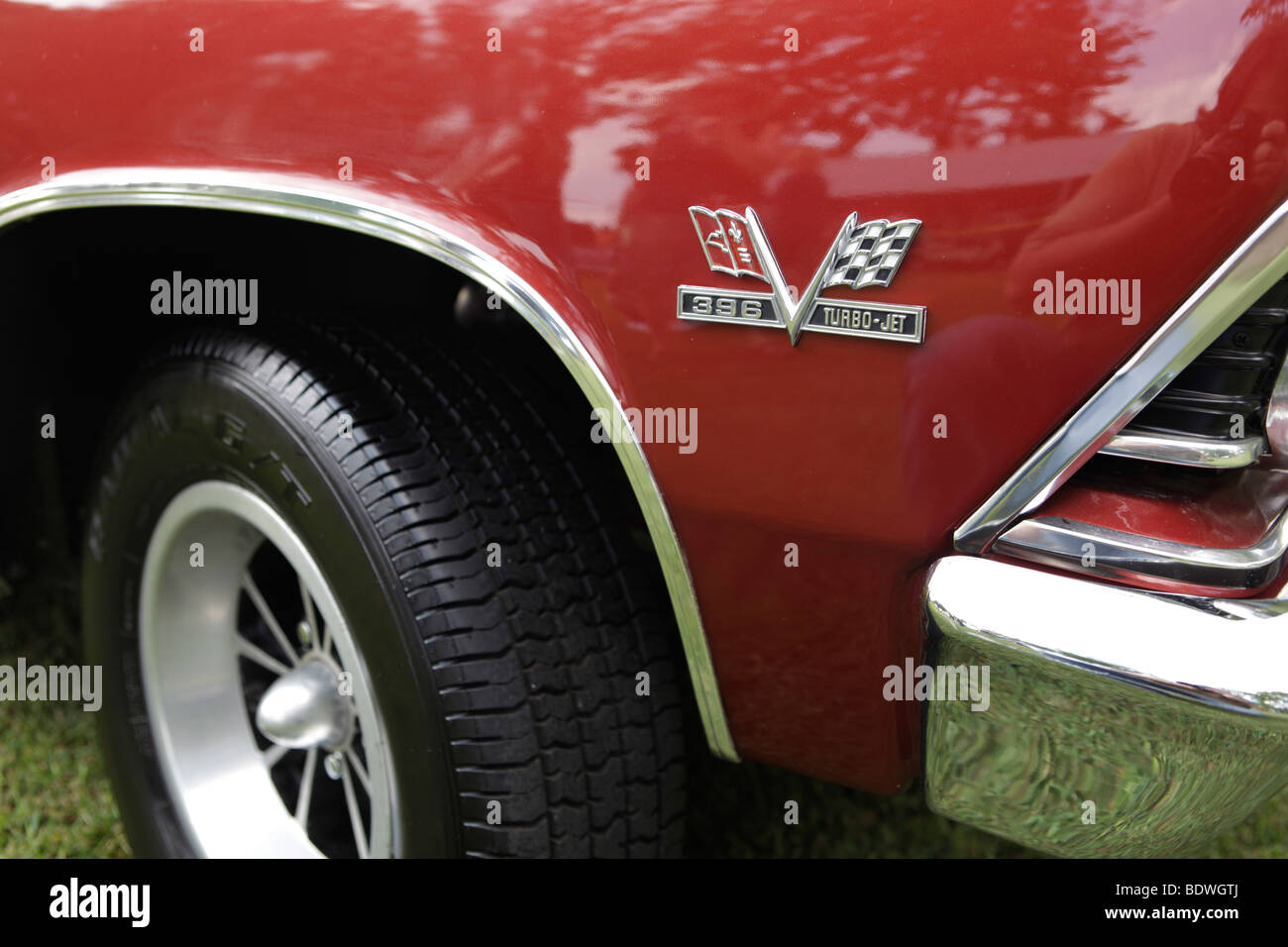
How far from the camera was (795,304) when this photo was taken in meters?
1.03

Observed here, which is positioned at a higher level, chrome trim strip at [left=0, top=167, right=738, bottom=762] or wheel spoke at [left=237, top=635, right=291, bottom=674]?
chrome trim strip at [left=0, top=167, right=738, bottom=762]

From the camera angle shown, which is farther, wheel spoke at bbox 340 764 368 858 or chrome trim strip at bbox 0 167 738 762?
wheel spoke at bbox 340 764 368 858

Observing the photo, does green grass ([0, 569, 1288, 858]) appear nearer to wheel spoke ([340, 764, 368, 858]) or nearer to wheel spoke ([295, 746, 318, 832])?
wheel spoke ([295, 746, 318, 832])

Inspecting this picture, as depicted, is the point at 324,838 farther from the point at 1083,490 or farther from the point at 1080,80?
the point at 1080,80

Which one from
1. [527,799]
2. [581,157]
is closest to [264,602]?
[527,799]

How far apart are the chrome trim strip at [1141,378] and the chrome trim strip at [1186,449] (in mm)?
35

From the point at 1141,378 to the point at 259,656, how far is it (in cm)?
143

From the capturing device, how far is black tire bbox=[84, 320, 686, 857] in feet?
4.22

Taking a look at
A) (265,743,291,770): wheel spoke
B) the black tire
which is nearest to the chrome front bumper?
the black tire

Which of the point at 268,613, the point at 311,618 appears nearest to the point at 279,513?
the point at 311,618

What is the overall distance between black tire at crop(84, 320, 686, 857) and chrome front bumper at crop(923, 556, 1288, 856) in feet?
1.44

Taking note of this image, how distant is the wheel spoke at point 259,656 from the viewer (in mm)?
1752

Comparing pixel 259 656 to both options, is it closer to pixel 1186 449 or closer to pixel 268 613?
pixel 268 613
